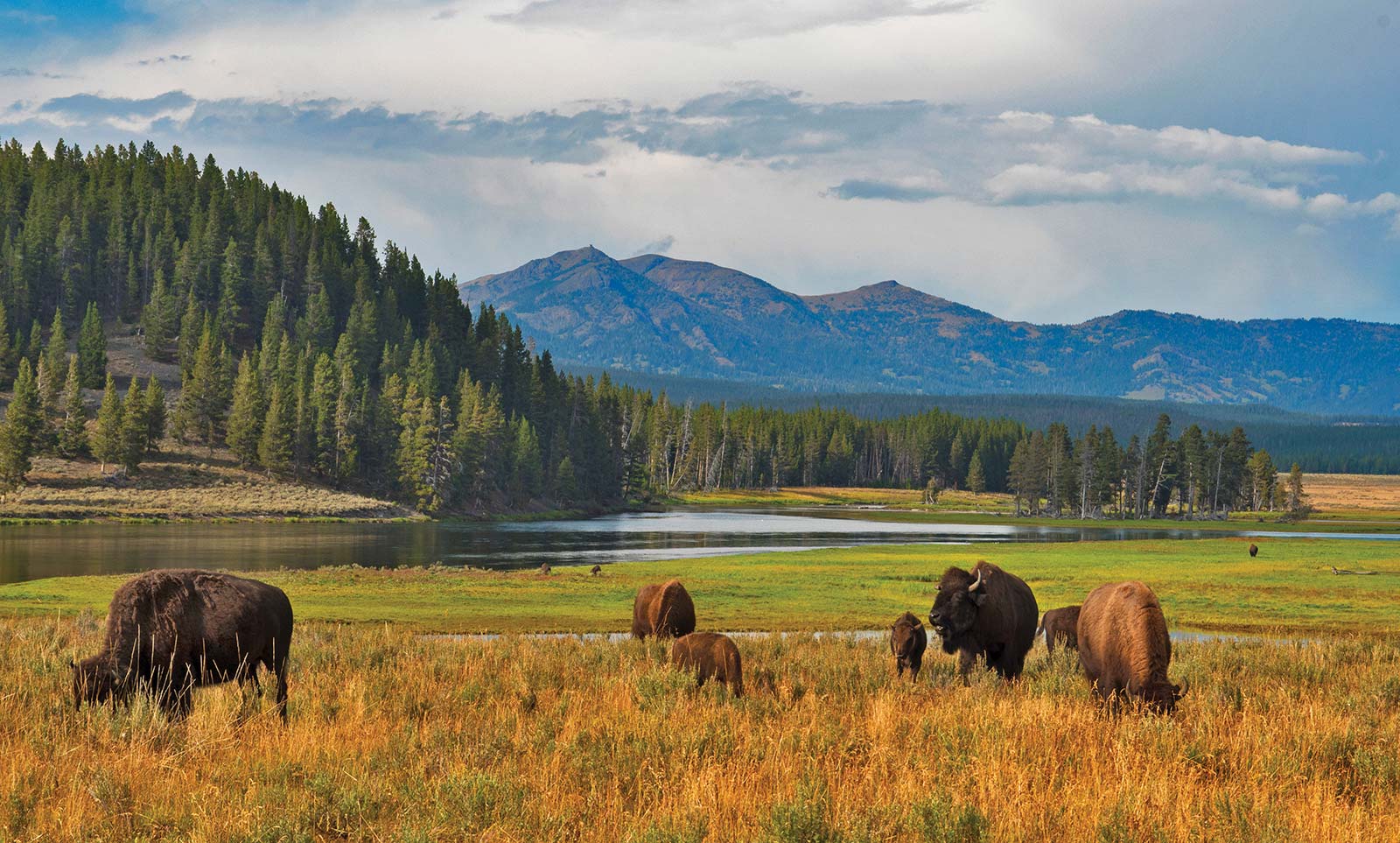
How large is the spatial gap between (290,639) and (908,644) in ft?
34.2

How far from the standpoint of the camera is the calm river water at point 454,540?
→ 174 feet

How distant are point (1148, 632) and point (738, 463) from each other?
177m

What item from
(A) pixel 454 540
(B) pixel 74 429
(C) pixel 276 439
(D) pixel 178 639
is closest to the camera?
(D) pixel 178 639

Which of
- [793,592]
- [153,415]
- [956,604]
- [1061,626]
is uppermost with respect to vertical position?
[153,415]

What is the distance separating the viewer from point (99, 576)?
135ft

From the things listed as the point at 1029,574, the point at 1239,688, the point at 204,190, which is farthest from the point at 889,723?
the point at 204,190

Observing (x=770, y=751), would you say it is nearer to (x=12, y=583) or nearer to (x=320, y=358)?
(x=12, y=583)

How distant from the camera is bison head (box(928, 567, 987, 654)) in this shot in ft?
54.4

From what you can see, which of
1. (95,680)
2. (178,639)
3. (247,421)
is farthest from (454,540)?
(95,680)

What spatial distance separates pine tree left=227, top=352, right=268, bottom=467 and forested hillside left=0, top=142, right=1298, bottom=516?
226 mm

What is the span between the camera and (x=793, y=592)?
41094 mm

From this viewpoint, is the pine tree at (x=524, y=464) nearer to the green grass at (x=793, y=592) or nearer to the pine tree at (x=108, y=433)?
the pine tree at (x=108, y=433)

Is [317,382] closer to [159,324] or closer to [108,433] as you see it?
[108,433]

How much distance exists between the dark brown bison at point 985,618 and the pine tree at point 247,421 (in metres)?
107
